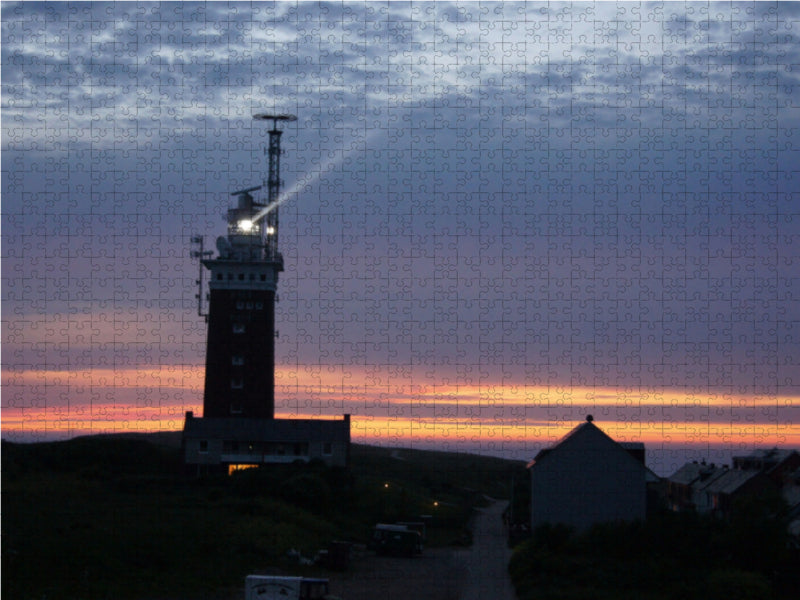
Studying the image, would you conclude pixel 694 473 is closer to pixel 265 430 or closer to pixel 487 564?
pixel 265 430

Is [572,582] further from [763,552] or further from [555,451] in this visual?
[555,451]

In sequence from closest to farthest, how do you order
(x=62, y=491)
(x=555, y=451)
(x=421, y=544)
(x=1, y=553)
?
(x=1, y=553) → (x=555, y=451) → (x=421, y=544) → (x=62, y=491)

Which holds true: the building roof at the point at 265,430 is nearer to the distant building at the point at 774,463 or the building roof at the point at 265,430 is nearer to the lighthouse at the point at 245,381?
the lighthouse at the point at 245,381

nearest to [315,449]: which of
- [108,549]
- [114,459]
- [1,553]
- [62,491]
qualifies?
[114,459]

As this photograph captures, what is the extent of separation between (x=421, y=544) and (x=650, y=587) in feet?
50.5

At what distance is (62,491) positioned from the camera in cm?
4675

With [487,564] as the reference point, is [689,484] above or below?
above

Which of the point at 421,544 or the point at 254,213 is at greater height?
the point at 254,213

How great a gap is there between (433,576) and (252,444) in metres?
27.5

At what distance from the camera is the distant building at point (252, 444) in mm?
58469

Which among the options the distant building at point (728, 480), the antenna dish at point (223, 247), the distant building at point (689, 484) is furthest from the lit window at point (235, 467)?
the distant building at point (689, 484)

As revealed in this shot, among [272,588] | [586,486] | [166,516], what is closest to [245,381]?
[166,516]

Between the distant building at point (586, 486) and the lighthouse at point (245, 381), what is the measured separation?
23.4 m

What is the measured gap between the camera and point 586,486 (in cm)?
4072
